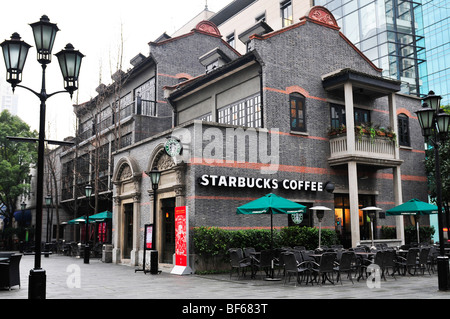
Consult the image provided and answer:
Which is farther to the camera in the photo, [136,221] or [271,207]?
[136,221]

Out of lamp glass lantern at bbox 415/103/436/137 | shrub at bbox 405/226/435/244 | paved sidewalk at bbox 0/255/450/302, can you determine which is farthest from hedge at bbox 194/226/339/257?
lamp glass lantern at bbox 415/103/436/137

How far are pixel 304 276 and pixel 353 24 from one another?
3912cm

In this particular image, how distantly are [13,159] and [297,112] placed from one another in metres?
31.0

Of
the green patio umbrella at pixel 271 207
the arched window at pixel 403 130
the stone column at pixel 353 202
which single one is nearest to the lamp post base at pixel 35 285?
the green patio umbrella at pixel 271 207

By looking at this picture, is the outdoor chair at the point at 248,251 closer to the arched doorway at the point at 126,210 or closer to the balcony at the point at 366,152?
the balcony at the point at 366,152

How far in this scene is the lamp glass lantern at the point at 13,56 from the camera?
8.69 m

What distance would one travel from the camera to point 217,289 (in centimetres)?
1246

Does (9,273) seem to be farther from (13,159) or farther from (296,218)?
(13,159)

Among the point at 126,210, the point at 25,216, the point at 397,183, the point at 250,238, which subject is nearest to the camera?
the point at 250,238

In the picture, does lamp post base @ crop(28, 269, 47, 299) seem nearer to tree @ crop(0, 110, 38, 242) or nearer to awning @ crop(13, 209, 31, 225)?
tree @ crop(0, 110, 38, 242)

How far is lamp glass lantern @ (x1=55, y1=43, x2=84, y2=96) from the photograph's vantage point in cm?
893

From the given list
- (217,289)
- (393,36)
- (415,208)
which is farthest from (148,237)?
(393,36)

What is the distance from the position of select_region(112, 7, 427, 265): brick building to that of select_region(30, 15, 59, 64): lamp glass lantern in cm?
907
